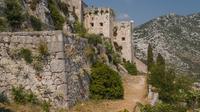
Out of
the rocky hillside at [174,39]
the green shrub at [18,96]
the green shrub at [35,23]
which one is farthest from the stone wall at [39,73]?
the rocky hillside at [174,39]

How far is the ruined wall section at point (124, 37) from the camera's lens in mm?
75375

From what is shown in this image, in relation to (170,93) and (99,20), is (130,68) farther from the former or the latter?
(170,93)

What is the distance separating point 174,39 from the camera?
146 m

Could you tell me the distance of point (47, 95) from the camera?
23031 mm

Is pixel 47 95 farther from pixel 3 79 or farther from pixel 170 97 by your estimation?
pixel 170 97

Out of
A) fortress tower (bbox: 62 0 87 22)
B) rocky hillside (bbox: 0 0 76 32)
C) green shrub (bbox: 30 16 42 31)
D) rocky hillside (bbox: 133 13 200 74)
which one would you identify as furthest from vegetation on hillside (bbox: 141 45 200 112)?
rocky hillside (bbox: 133 13 200 74)

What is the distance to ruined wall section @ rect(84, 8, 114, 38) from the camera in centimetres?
7269

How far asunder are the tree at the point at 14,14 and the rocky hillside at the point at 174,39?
3719 inches

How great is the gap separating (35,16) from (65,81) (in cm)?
2433

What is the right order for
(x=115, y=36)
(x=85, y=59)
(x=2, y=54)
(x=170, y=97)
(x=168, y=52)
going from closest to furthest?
(x=2, y=54) → (x=85, y=59) → (x=170, y=97) → (x=115, y=36) → (x=168, y=52)

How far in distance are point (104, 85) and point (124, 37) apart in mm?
47758

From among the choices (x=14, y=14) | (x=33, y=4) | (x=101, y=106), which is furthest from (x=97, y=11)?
(x=101, y=106)

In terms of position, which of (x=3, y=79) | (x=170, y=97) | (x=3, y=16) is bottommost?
(x=170, y=97)

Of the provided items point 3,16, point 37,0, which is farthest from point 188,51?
point 3,16
